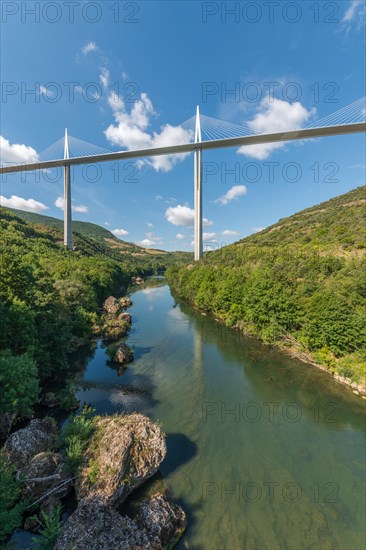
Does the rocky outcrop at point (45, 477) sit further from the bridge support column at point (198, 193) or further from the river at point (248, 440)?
the bridge support column at point (198, 193)

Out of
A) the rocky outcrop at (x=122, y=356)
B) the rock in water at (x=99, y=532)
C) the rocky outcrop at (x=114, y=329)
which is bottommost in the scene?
the rock in water at (x=99, y=532)

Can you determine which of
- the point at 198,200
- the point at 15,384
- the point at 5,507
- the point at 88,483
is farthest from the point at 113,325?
the point at 198,200

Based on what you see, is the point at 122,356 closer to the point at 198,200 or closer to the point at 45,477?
the point at 45,477

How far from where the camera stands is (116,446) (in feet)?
26.2

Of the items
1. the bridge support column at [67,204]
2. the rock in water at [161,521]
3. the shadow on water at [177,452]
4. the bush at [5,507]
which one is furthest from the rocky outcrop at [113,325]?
the bridge support column at [67,204]

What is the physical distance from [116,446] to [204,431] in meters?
4.73

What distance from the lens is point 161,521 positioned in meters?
6.73

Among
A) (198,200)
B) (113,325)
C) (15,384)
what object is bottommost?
(113,325)

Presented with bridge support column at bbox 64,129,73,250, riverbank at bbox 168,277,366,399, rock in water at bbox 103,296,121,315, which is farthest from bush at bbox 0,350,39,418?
bridge support column at bbox 64,129,73,250

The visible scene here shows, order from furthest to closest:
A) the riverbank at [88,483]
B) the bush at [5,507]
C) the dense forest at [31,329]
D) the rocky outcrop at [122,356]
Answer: the rocky outcrop at [122,356] < the dense forest at [31,329] < the riverbank at [88,483] < the bush at [5,507]

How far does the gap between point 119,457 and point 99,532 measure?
1.86 meters

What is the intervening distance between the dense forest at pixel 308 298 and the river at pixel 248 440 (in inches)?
67.6

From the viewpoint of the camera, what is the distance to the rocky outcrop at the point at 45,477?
23.2 ft

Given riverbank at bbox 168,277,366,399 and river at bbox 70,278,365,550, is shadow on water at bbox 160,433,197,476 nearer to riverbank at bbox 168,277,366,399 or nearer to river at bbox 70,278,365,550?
river at bbox 70,278,365,550
